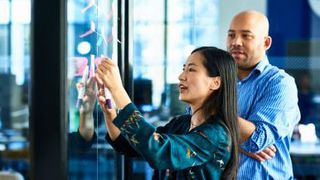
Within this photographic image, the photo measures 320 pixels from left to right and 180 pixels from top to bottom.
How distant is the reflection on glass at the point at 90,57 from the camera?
4.71 ft

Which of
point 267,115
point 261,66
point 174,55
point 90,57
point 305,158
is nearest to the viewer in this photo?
point 90,57

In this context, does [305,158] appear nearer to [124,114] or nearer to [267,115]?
[267,115]

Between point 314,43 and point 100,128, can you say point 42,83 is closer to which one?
point 100,128

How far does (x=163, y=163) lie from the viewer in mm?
1393

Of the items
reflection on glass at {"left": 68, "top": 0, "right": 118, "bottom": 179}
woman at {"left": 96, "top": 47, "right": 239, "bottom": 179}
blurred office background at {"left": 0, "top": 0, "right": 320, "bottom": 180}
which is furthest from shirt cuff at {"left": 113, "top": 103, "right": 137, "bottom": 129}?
blurred office background at {"left": 0, "top": 0, "right": 320, "bottom": 180}

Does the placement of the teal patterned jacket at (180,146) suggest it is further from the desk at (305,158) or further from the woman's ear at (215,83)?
the desk at (305,158)

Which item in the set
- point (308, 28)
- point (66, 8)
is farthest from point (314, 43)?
point (66, 8)

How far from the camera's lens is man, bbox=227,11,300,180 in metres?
1.85

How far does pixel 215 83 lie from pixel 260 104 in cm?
40

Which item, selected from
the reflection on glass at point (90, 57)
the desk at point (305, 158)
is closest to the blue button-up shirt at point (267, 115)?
the reflection on glass at point (90, 57)

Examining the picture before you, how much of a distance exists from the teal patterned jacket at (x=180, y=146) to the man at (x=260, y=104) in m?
0.31

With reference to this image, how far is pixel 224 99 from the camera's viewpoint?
5.09 feet

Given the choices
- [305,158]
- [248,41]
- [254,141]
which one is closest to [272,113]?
[254,141]

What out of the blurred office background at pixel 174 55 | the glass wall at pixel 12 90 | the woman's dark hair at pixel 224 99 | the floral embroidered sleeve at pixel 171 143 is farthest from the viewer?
the blurred office background at pixel 174 55
